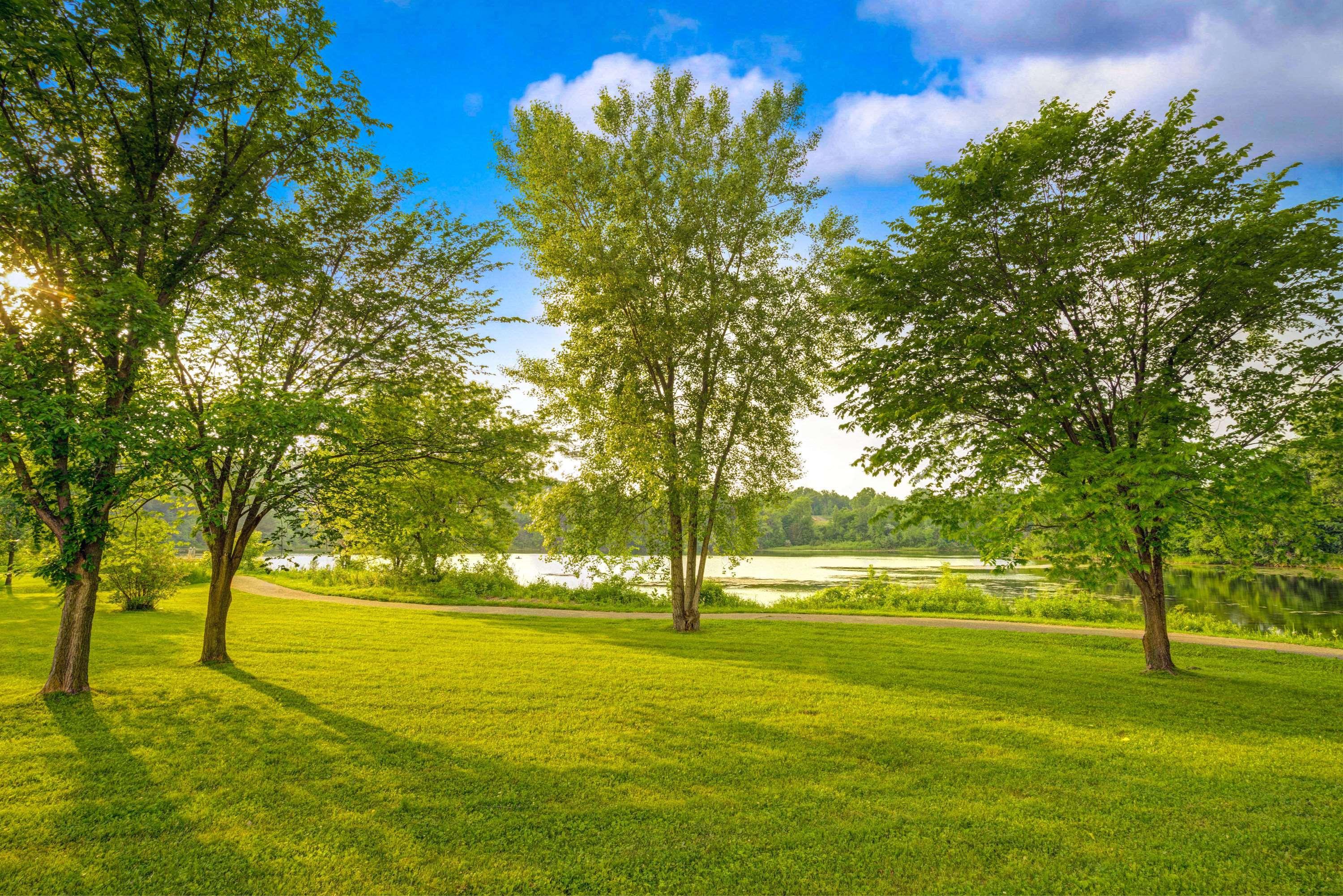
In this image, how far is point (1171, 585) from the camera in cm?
3597

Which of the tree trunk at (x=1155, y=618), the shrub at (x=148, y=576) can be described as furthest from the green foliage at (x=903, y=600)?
the shrub at (x=148, y=576)

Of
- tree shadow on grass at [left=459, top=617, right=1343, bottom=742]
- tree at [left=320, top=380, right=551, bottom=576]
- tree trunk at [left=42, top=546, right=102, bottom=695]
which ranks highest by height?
tree at [left=320, top=380, right=551, bottom=576]

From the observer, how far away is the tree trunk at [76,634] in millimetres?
8938

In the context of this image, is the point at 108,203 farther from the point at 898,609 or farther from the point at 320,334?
the point at 898,609

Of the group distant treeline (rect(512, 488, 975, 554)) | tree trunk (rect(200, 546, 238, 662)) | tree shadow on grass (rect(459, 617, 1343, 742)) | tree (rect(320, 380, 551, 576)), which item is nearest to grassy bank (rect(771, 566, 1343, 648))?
tree shadow on grass (rect(459, 617, 1343, 742))

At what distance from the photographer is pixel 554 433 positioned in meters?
16.4

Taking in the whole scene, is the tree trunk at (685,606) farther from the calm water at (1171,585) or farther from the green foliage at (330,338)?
the green foliage at (330,338)

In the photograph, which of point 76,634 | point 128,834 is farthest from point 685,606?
point 128,834

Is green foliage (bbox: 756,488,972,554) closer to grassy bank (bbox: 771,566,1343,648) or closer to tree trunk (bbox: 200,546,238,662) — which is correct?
grassy bank (bbox: 771,566,1343,648)

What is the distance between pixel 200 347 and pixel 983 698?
15.0m

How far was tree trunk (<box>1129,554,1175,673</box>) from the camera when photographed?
34.9 ft

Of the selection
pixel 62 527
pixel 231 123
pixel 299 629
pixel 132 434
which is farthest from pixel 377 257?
pixel 299 629

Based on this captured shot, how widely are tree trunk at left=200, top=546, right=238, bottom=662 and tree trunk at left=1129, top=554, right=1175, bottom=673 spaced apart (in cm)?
1702

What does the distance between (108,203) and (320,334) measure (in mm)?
3505
